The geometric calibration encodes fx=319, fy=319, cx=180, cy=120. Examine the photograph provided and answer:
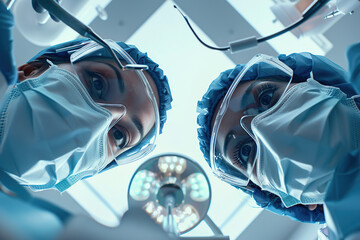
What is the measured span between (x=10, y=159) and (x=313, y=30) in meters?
1.58

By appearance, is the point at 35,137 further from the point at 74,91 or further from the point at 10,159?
the point at 74,91

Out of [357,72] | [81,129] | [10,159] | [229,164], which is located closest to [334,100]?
[357,72]

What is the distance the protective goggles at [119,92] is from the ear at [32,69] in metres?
0.11

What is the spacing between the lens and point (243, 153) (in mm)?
1352

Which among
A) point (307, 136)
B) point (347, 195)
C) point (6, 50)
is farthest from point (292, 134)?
point (6, 50)

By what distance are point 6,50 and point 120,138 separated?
0.67 metres

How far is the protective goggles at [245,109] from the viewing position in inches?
49.9

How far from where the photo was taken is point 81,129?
1.03m

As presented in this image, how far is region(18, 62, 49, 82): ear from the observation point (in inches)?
45.0

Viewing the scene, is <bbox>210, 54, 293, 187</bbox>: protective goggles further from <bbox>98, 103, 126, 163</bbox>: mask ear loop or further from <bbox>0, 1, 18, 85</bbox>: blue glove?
<bbox>0, 1, 18, 85</bbox>: blue glove

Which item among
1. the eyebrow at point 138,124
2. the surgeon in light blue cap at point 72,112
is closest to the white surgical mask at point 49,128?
the surgeon in light blue cap at point 72,112

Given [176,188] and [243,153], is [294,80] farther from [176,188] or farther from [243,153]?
[176,188]

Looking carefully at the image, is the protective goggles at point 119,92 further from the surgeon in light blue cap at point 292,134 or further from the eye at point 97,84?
the surgeon in light blue cap at point 292,134

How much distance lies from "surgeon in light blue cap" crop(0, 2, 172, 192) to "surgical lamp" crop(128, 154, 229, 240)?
0.73ft
